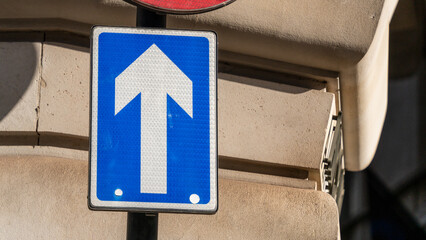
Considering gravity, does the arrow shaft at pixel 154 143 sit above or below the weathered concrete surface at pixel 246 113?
below

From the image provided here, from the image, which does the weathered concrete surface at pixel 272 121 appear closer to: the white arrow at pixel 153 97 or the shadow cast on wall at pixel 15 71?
the shadow cast on wall at pixel 15 71

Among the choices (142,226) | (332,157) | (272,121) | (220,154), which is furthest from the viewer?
(332,157)

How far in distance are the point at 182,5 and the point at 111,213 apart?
174cm

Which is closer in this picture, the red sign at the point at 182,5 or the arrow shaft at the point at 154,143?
the arrow shaft at the point at 154,143

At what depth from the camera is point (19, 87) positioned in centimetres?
451

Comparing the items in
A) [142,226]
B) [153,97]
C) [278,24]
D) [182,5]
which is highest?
[278,24]

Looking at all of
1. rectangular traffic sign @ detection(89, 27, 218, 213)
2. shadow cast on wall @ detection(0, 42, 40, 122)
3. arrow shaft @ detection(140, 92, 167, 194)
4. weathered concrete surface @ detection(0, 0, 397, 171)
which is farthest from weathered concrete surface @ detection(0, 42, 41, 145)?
arrow shaft @ detection(140, 92, 167, 194)

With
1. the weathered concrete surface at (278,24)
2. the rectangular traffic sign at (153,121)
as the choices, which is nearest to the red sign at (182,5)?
the rectangular traffic sign at (153,121)

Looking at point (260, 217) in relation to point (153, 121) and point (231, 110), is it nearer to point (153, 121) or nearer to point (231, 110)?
point (231, 110)

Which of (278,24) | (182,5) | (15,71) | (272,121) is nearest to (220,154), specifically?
(272,121)

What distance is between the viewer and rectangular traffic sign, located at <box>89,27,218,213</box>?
9.14 ft

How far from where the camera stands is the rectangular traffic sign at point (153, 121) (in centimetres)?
279

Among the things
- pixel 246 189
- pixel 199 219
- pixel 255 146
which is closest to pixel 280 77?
pixel 255 146

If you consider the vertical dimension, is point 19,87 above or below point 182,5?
above
